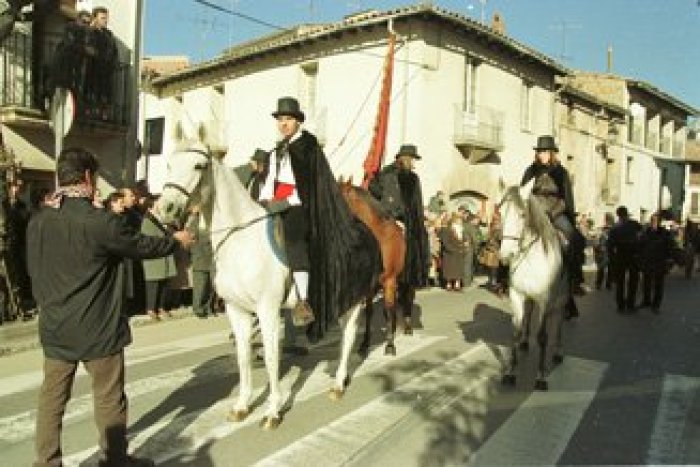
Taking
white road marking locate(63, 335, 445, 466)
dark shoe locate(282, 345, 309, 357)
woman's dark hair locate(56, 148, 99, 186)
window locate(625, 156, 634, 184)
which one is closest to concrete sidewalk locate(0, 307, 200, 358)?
dark shoe locate(282, 345, 309, 357)

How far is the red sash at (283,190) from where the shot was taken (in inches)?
261

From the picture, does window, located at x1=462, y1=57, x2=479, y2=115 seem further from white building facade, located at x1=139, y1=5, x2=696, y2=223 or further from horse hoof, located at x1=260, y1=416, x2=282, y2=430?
horse hoof, located at x1=260, y1=416, x2=282, y2=430

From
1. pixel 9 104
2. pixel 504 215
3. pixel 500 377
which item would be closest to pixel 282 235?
pixel 504 215

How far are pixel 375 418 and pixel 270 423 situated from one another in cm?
95

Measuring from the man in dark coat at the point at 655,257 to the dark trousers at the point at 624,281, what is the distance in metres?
0.26

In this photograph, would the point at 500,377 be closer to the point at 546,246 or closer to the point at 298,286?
the point at 546,246

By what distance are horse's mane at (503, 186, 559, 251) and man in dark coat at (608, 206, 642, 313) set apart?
26.0 ft

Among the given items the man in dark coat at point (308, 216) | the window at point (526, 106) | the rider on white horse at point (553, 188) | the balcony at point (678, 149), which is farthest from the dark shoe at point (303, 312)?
the balcony at point (678, 149)

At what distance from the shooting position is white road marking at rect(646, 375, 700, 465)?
19.6ft

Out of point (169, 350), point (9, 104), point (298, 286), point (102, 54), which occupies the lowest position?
point (169, 350)

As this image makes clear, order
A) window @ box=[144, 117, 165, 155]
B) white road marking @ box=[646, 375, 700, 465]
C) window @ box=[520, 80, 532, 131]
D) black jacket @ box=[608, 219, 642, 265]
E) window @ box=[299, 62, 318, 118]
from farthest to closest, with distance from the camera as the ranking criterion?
1. window @ box=[520, 80, 532, 131]
2. window @ box=[299, 62, 318, 118]
3. black jacket @ box=[608, 219, 642, 265]
4. window @ box=[144, 117, 165, 155]
5. white road marking @ box=[646, 375, 700, 465]

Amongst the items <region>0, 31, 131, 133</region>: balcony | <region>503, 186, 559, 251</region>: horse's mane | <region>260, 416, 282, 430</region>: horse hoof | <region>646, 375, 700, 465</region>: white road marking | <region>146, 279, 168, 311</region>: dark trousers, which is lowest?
<region>646, 375, 700, 465</region>: white road marking

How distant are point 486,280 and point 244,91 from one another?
13.6m

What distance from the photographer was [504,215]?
26.5 feet
